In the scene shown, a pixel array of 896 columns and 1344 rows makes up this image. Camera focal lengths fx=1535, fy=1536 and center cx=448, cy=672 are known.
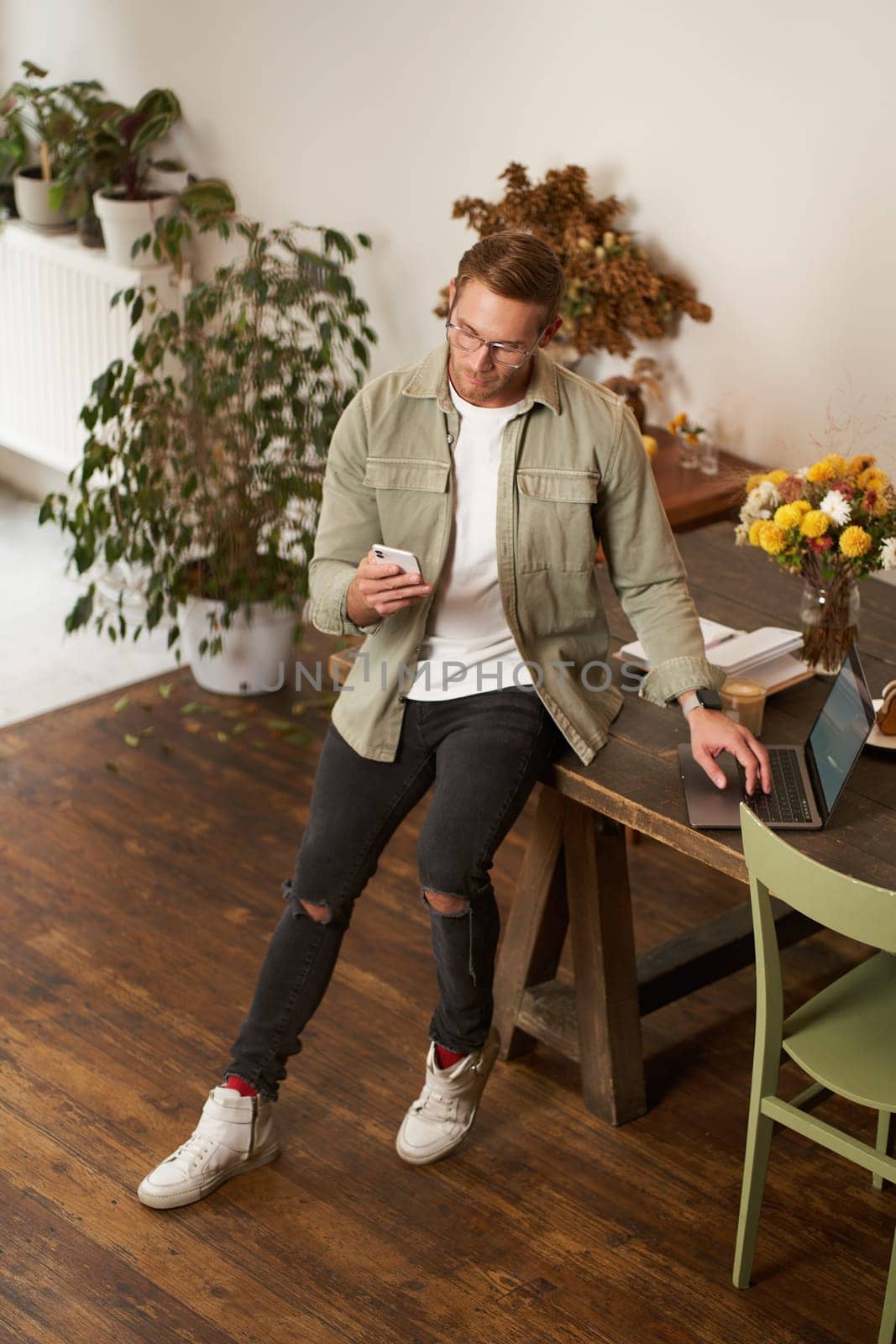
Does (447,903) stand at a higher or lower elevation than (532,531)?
lower

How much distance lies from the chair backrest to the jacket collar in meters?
0.71

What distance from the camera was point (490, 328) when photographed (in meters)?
2.13

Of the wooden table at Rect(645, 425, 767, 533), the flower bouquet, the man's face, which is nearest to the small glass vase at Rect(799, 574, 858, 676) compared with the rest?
the flower bouquet

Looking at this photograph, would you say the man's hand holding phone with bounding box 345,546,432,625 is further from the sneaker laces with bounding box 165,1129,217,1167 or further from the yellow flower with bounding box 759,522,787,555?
the sneaker laces with bounding box 165,1129,217,1167

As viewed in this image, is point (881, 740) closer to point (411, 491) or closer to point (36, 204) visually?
point (411, 491)

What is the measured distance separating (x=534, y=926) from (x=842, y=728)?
2.41 feet

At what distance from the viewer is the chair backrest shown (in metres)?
1.79

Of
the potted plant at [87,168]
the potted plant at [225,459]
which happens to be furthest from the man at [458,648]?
the potted plant at [87,168]

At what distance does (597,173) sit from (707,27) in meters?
0.43

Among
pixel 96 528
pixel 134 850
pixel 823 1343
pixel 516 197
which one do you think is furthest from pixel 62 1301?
pixel 516 197

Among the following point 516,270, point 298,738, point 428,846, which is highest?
point 516,270

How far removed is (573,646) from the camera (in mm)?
2369

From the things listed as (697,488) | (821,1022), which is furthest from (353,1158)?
(697,488)

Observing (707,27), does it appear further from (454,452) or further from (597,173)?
(454,452)
